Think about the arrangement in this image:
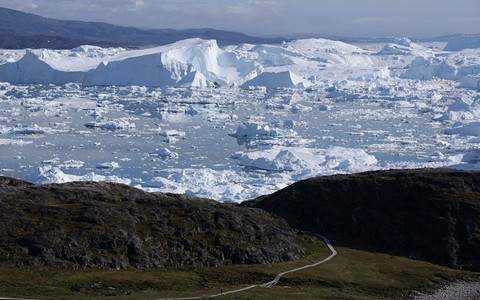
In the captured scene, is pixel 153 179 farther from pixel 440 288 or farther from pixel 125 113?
pixel 125 113

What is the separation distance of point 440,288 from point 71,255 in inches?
292

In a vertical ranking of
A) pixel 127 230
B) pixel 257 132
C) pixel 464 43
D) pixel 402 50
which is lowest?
pixel 257 132

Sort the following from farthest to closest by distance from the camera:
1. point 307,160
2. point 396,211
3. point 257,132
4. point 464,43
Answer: point 464,43, point 257,132, point 307,160, point 396,211

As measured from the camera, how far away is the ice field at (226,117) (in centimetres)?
3416

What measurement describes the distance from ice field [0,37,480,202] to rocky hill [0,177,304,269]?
385 inches

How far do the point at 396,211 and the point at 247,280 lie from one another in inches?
262

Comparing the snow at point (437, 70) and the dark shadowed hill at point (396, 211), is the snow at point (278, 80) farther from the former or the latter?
the dark shadowed hill at point (396, 211)

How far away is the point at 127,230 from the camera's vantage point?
1736cm

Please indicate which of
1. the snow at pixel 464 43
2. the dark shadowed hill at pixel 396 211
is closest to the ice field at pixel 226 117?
the dark shadowed hill at pixel 396 211

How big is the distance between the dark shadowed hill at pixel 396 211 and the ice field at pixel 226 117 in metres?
7.34

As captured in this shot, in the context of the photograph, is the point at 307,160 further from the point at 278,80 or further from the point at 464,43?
the point at 464,43

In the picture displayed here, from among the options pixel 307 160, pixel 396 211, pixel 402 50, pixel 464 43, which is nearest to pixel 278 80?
pixel 307 160

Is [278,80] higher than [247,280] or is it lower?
lower

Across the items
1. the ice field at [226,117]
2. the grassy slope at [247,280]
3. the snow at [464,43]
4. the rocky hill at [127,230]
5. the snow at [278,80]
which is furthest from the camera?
the snow at [464,43]
